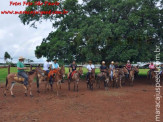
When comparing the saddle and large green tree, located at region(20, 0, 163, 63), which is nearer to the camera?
the saddle

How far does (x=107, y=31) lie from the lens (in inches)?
703

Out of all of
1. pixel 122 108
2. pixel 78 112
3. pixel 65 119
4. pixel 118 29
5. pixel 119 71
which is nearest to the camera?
pixel 65 119

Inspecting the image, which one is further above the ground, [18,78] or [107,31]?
[107,31]

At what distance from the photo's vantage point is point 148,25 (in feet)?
62.9

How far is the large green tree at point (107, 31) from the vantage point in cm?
1853

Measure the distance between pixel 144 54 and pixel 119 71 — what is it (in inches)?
167

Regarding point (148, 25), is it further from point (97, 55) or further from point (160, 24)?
point (97, 55)

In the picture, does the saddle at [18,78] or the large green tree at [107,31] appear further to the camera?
the large green tree at [107,31]

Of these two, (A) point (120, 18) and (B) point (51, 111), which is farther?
(A) point (120, 18)

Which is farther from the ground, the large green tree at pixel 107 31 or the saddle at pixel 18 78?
the large green tree at pixel 107 31

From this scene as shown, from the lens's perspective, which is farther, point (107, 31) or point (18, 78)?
point (107, 31)

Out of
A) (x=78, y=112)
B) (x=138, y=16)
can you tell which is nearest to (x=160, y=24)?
(x=138, y=16)

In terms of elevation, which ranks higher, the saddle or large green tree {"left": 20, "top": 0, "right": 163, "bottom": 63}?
large green tree {"left": 20, "top": 0, "right": 163, "bottom": 63}

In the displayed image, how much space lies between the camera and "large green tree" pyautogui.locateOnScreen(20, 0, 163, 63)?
18531 mm
